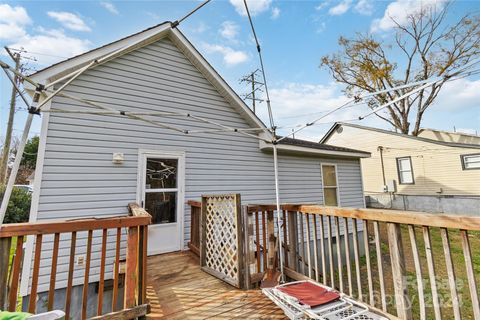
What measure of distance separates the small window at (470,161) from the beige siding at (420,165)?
191mm

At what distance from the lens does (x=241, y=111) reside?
20.4 feet

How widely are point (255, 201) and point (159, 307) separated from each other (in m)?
3.79

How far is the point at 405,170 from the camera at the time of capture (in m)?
13.9

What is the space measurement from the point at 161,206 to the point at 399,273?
167 inches

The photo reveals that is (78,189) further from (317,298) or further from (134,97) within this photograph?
(317,298)

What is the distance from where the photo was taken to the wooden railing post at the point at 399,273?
2.07m

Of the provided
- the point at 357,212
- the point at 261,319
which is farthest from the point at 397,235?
the point at 261,319

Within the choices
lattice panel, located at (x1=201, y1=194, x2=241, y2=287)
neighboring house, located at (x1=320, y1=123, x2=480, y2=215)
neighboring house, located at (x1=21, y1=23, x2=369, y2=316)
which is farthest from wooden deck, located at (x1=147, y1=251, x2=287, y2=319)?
neighboring house, located at (x1=320, y1=123, x2=480, y2=215)

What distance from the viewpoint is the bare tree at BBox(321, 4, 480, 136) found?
1420 centimetres

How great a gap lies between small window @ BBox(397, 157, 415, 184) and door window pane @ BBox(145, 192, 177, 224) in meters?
14.7

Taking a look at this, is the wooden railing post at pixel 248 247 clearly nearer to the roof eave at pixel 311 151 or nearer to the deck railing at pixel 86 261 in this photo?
the deck railing at pixel 86 261

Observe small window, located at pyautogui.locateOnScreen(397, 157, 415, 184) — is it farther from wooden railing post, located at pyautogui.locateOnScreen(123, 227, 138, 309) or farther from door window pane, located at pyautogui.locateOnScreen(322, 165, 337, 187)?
wooden railing post, located at pyautogui.locateOnScreen(123, 227, 138, 309)

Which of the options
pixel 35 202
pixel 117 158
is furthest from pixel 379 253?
pixel 35 202

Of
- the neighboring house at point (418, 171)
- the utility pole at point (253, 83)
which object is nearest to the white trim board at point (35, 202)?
the utility pole at point (253, 83)
